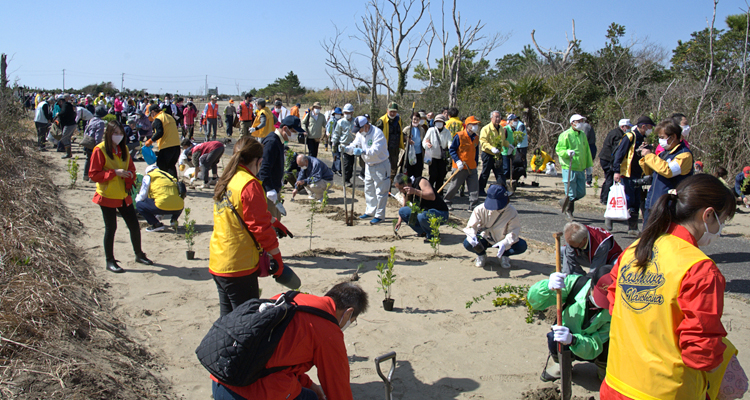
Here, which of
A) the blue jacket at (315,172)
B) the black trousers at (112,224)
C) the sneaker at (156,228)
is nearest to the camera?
the black trousers at (112,224)

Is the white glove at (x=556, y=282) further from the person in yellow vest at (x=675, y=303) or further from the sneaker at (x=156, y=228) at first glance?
the sneaker at (x=156, y=228)

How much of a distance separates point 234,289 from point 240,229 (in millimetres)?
433

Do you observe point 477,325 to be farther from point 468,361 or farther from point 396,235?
point 396,235

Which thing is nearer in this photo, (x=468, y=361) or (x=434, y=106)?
(x=468, y=361)

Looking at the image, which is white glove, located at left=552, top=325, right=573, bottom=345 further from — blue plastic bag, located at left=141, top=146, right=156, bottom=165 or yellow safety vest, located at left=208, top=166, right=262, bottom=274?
blue plastic bag, located at left=141, top=146, right=156, bottom=165

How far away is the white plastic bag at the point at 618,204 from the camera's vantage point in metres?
7.77

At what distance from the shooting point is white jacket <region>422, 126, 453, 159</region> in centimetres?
977

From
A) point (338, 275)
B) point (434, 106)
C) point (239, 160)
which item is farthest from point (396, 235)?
point (434, 106)

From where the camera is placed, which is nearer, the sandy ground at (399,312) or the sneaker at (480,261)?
the sandy ground at (399,312)

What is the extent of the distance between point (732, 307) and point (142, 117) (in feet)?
45.3

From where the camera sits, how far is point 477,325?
195 inches

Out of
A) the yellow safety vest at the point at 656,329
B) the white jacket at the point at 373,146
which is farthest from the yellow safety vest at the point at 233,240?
the white jacket at the point at 373,146

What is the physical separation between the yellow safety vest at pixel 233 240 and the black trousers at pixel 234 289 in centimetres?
6

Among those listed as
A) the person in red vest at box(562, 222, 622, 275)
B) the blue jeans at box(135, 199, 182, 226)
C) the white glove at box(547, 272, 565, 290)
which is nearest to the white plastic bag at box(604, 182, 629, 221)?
the person in red vest at box(562, 222, 622, 275)
